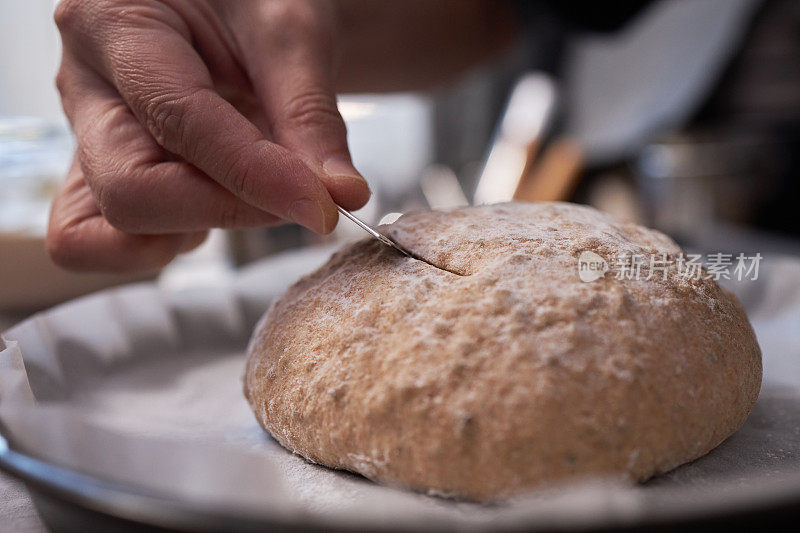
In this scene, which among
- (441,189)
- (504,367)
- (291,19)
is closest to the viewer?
(504,367)

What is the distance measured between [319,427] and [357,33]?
51.5 inches

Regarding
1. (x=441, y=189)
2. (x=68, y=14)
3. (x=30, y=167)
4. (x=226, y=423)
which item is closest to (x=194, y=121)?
(x=68, y=14)

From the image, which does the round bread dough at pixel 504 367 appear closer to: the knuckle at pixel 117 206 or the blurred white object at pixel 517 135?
the knuckle at pixel 117 206

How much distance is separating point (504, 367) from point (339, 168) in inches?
12.3

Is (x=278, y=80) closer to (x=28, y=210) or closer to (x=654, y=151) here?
(x=28, y=210)

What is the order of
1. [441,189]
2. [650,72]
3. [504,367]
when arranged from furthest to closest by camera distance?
[441,189] < [650,72] < [504,367]

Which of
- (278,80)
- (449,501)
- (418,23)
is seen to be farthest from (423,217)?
(418,23)

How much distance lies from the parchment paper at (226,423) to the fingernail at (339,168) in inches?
12.5

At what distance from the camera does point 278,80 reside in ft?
2.62

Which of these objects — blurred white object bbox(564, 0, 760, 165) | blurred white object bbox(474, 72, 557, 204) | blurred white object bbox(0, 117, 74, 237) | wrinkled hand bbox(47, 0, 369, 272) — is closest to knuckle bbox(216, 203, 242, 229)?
wrinkled hand bbox(47, 0, 369, 272)

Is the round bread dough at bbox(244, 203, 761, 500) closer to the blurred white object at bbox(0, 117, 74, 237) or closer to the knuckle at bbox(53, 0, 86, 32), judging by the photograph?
the knuckle at bbox(53, 0, 86, 32)

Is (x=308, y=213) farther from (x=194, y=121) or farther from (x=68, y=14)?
(x=68, y=14)

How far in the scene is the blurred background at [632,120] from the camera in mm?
2061

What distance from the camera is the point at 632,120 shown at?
8.40 feet
